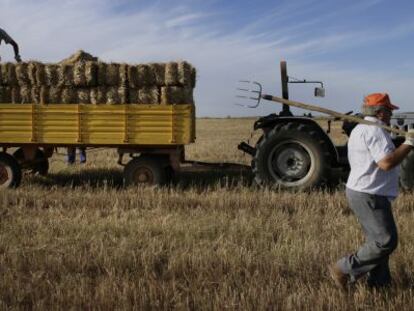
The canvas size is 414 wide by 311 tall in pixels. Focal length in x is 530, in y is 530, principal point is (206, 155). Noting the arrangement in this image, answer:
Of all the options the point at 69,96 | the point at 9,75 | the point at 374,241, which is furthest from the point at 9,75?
the point at 374,241

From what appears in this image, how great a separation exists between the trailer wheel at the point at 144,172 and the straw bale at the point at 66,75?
5.79 ft

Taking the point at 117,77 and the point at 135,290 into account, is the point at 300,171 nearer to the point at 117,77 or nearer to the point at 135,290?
the point at 117,77

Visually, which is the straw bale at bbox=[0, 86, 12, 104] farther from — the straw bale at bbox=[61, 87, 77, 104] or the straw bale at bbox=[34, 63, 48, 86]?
the straw bale at bbox=[61, 87, 77, 104]

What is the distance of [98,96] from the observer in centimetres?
888

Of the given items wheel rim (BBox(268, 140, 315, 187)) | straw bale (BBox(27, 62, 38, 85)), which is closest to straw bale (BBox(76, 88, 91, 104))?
straw bale (BBox(27, 62, 38, 85))

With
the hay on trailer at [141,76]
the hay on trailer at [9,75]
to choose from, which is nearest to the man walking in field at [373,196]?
the hay on trailer at [141,76]

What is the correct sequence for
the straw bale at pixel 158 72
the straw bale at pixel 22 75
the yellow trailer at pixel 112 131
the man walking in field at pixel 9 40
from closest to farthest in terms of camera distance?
the yellow trailer at pixel 112 131
the straw bale at pixel 158 72
the straw bale at pixel 22 75
the man walking in field at pixel 9 40

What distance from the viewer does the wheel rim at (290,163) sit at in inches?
336

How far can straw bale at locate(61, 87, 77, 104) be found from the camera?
29.5ft

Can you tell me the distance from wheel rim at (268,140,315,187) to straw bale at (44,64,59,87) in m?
3.87

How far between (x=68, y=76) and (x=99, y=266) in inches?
201

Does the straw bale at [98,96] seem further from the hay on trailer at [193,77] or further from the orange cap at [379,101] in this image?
the orange cap at [379,101]

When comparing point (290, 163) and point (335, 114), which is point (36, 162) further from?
point (335, 114)

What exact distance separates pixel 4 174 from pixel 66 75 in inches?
79.4
